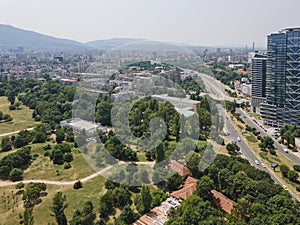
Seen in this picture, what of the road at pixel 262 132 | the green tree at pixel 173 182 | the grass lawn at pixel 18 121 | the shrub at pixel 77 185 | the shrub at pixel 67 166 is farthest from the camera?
the grass lawn at pixel 18 121

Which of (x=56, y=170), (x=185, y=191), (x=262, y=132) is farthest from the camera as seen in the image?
(x=262, y=132)

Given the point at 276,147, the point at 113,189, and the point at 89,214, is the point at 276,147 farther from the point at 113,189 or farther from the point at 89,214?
the point at 89,214

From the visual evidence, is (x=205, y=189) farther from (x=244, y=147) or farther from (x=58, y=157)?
(x=58, y=157)

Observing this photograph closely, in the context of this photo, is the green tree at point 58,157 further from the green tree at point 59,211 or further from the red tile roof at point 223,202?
the red tile roof at point 223,202

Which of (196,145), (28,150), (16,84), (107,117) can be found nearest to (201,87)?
(107,117)

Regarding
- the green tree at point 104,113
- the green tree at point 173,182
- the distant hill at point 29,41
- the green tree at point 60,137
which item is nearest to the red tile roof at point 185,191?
the green tree at point 173,182

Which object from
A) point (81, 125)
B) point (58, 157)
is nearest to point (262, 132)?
point (81, 125)

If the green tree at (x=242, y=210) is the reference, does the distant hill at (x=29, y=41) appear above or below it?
above
